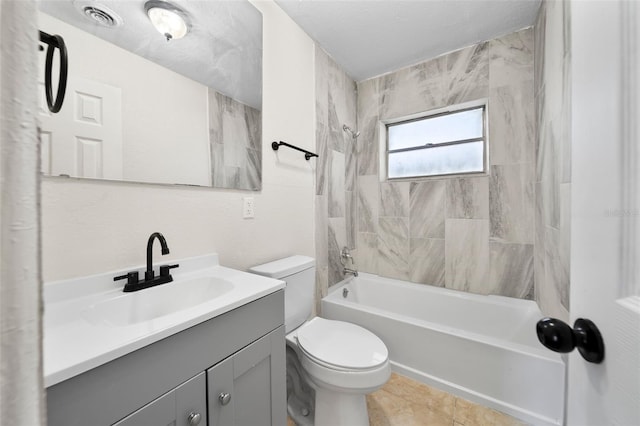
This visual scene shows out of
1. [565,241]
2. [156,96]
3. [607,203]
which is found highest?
[156,96]

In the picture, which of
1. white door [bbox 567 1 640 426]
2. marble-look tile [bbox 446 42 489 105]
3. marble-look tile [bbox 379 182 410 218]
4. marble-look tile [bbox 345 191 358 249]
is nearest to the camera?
white door [bbox 567 1 640 426]

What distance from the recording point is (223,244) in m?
1.26

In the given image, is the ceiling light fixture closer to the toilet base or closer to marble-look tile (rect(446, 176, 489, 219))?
the toilet base

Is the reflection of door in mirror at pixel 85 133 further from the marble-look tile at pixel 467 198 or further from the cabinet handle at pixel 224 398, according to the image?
the marble-look tile at pixel 467 198

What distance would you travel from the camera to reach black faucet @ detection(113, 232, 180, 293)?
89cm

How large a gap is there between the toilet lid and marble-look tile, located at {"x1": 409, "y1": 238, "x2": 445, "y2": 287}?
99 centimetres

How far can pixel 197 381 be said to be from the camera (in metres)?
0.70

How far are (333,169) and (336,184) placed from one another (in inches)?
5.3

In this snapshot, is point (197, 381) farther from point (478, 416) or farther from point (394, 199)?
point (394, 199)

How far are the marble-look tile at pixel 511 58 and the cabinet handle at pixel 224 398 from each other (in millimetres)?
2492

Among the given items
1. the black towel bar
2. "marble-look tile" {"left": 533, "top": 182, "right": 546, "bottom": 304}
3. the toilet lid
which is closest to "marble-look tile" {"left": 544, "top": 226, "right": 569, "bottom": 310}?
"marble-look tile" {"left": 533, "top": 182, "right": 546, "bottom": 304}

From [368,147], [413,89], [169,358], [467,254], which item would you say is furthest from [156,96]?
[467,254]

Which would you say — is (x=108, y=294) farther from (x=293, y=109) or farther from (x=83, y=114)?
(x=293, y=109)

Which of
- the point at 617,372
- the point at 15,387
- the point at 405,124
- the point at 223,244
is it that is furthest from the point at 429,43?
the point at 15,387
